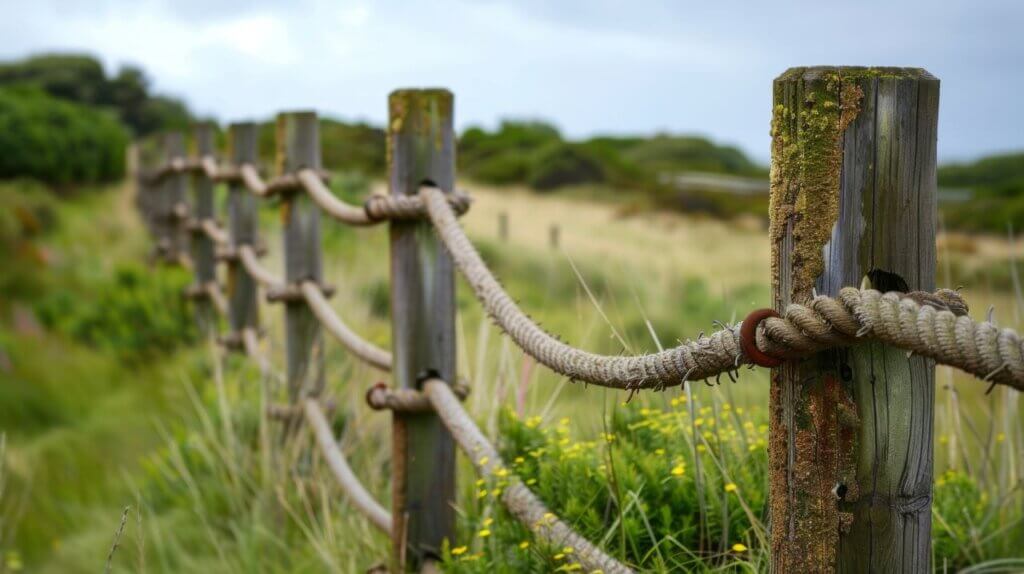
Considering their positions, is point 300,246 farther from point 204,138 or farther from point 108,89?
point 108,89

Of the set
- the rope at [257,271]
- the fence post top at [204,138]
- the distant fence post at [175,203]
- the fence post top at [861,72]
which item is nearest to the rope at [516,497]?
the fence post top at [861,72]

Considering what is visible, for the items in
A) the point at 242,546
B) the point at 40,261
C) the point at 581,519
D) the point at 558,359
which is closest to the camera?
the point at 558,359

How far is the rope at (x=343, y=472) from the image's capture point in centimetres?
360

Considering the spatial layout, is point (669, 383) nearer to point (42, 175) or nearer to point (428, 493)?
point (428, 493)

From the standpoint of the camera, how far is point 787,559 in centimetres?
181

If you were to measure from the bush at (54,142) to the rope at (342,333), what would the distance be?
557 inches

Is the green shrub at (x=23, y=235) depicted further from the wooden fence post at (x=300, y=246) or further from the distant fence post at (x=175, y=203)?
the wooden fence post at (x=300, y=246)

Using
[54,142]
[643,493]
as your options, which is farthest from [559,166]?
[643,493]

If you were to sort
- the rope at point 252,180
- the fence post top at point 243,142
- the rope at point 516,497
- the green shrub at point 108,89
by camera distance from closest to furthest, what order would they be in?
1. the rope at point 516,497
2. the rope at point 252,180
3. the fence post top at point 243,142
4. the green shrub at point 108,89

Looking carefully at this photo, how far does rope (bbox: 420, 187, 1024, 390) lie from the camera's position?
144 centimetres

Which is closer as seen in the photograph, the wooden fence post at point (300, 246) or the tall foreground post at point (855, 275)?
the tall foreground post at point (855, 275)

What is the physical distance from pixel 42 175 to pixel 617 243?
9.36 meters

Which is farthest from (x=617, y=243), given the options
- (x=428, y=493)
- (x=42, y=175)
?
(x=428, y=493)

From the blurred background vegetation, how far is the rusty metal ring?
307 millimetres
